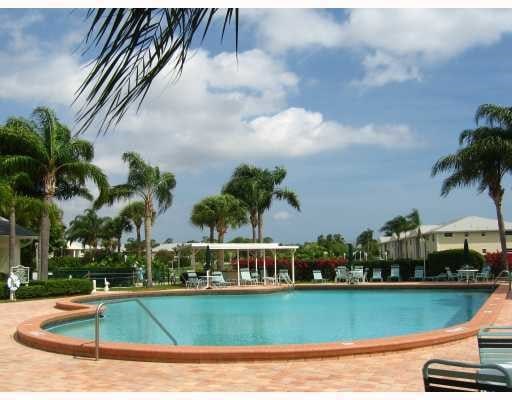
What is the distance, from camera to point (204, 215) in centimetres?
3900

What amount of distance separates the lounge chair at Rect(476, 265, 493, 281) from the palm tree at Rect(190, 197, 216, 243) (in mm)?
16950

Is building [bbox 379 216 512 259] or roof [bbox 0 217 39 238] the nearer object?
roof [bbox 0 217 39 238]

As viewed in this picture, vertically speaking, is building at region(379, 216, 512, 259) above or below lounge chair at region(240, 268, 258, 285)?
above

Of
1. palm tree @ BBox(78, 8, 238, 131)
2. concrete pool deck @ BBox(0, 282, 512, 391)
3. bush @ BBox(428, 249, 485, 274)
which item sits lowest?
concrete pool deck @ BBox(0, 282, 512, 391)

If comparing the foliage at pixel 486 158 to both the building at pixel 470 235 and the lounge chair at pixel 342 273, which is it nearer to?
the lounge chair at pixel 342 273

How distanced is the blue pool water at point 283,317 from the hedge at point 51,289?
105 inches

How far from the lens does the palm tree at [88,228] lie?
7706cm

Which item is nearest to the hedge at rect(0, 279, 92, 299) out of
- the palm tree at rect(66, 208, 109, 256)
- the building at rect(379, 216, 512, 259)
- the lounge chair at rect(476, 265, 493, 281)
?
the lounge chair at rect(476, 265, 493, 281)

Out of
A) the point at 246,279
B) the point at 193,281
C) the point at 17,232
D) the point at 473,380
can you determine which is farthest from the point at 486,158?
the point at 473,380

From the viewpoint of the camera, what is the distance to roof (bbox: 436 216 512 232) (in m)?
57.0

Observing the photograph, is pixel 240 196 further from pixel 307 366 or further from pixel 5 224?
pixel 307 366

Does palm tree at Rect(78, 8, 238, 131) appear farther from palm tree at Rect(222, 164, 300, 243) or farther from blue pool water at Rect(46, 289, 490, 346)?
palm tree at Rect(222, 164, 300, 243)

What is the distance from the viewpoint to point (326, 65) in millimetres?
5203
